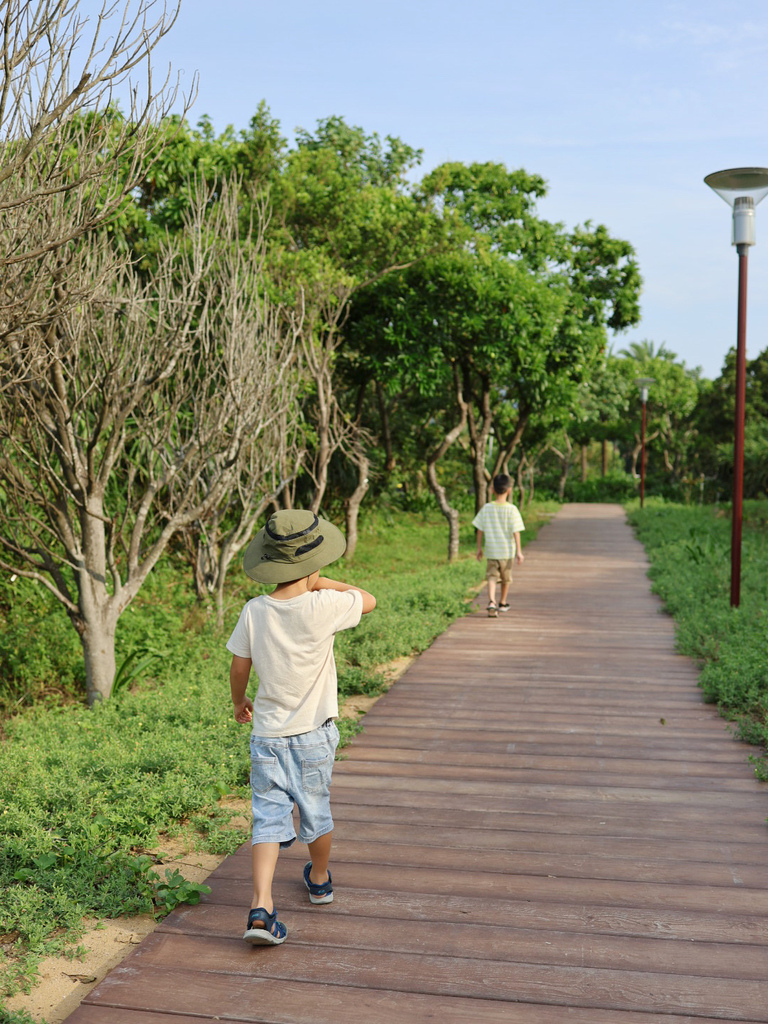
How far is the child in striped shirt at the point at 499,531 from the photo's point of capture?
987 centimetres

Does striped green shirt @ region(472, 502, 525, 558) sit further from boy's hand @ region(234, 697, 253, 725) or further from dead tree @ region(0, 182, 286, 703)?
boy's hand @ region(234, 697, 253, 725)

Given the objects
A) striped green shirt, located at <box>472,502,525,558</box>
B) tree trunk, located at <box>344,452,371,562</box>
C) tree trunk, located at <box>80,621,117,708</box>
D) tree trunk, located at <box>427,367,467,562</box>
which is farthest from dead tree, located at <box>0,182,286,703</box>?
tree trunk, located at <box>427,367,467,562</box>

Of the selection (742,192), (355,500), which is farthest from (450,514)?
(742,192)

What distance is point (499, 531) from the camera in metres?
9.90

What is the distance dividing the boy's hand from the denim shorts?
0.14 meters

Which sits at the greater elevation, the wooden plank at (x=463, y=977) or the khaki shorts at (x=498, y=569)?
the khaki shorts at (x=498, y=569)

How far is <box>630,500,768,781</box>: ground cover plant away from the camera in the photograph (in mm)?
6246

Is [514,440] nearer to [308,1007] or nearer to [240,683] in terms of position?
[240,683]

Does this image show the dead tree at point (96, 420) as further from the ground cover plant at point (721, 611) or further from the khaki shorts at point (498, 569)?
the ground cover plant at point (721, 611)

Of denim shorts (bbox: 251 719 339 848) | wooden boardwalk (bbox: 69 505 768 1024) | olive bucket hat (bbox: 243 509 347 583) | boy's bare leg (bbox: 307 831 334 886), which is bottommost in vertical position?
wooden boardwalk (bbox: 69 505 768 1024)

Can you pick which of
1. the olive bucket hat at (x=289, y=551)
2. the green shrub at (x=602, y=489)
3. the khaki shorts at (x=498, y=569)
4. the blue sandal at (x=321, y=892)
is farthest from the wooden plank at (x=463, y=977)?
the green shrub at (x=602, y=489)

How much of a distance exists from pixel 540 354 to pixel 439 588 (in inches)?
206

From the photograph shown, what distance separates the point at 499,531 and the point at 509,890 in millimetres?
6492

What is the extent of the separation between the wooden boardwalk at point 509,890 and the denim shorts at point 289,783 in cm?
36
